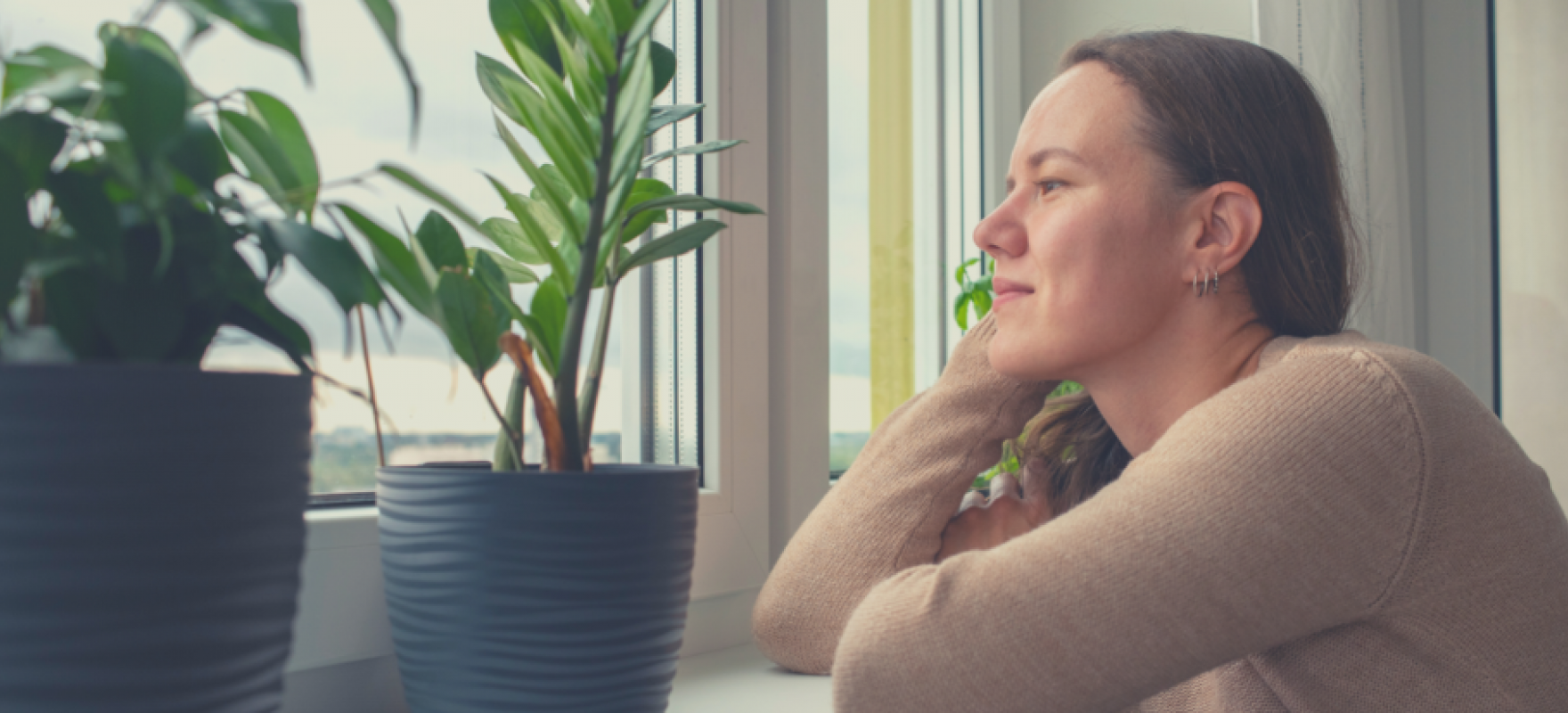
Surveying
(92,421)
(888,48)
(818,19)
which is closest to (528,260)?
(92,421)

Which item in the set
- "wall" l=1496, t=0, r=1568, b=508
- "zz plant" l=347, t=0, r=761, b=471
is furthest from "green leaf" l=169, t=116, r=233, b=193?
"wall" l=1496, t=0, r=1568, b=508

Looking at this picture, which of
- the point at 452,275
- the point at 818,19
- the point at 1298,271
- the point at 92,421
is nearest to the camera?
the point at 92,421

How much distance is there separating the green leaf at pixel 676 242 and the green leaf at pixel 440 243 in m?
0.11

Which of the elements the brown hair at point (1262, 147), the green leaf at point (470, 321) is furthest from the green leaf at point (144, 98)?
the brown hair at point (1262, 147)

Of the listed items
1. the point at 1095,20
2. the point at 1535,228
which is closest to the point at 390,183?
the point at 1095,20

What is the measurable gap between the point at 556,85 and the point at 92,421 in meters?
0.32

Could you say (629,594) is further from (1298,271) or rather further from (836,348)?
(836,348)

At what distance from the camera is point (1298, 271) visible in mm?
883

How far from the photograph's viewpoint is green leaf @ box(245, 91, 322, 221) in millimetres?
473

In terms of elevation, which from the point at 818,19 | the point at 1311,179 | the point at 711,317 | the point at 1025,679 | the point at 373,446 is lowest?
the point at 1025,679

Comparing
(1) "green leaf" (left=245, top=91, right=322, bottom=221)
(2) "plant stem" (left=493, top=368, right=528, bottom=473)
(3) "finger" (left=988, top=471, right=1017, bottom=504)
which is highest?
(1) "green leaf" (left=245, top=91, right=322, bottom=221)

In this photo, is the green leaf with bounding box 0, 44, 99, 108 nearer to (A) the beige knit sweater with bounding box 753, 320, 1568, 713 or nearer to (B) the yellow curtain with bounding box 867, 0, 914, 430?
(A) the beige knit sweater with bounding box 753, 320, 1568, 713

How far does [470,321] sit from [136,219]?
0.70ft

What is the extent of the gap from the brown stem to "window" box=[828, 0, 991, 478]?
867mm
